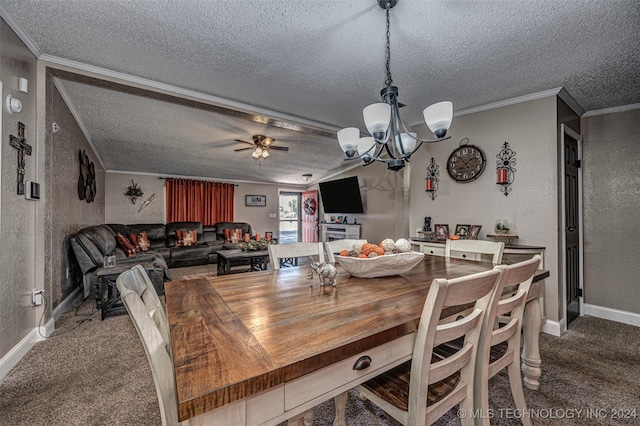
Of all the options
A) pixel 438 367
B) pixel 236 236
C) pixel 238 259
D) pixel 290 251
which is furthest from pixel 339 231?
pixel 438 367

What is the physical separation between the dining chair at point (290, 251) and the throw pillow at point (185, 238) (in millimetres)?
4644

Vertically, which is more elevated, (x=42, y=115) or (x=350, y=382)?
(x=42, y=115)

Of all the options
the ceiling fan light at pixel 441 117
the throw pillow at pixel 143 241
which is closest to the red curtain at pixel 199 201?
the throw pillow at pixel 143 241

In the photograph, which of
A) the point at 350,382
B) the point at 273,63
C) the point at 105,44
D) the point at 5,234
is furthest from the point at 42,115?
the point at 350,382

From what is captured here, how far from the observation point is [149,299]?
111 cm

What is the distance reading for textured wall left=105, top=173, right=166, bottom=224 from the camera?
233 inches

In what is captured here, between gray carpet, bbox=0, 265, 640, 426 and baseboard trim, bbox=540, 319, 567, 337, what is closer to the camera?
gray carpet, bbox=0, 265, 640, 426

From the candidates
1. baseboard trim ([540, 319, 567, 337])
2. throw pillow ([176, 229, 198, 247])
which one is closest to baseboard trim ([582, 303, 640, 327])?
baseboard trim ([540, 319, 567, 337])

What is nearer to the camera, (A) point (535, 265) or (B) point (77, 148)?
(A) point (535, 265)

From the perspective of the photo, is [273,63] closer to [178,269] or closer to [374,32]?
[374,32]

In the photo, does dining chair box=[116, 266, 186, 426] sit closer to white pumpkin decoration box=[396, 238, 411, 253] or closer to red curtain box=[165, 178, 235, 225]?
white pumpkin decoration box=[396, 238, 411, 253]

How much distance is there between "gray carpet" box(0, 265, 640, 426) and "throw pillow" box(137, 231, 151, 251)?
2.97 m

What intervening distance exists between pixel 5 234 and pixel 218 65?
6.60 feet

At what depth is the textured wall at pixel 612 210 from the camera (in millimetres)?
2932
